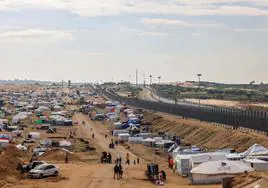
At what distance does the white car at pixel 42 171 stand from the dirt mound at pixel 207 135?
22.4 meters

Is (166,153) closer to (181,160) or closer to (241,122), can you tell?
(241,122)

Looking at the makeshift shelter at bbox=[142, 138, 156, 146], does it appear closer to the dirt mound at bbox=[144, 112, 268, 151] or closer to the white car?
the dirt mound at bbox=[144, 112, 268, 151]

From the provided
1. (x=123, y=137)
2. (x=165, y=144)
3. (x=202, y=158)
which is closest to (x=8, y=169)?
(x=202, y=158)

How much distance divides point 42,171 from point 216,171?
39.2ft

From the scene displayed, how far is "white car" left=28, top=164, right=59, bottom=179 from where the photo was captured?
39.3m

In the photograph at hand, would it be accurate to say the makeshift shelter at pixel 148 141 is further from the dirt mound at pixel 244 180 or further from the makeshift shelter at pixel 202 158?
the dirt mound at pixel 244 180

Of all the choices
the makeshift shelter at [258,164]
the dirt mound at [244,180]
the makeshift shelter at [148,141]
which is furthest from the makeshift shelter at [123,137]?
the dirt mound at [244,180]

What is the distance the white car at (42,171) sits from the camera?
39.3 m

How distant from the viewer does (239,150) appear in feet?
187

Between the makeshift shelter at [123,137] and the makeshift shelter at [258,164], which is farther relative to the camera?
the makeshift shelter at [123,137]

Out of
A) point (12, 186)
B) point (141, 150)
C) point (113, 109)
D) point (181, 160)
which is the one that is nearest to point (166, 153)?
point (141, 150)

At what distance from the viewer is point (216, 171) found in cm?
3744

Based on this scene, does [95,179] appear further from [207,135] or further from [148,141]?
[207,135]

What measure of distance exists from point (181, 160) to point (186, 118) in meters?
53.6
